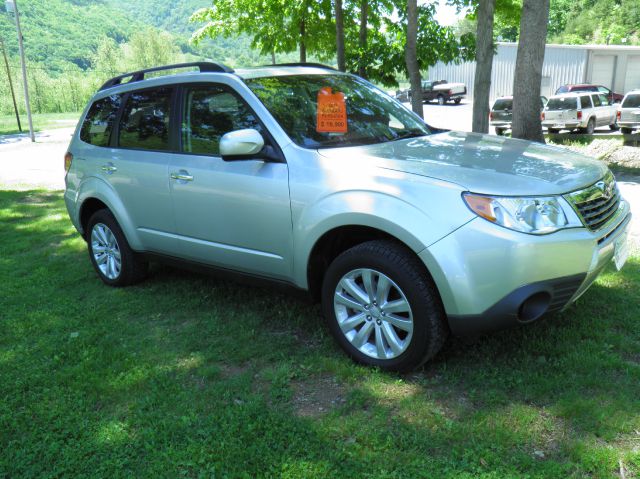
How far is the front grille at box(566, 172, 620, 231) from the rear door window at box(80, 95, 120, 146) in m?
3.82

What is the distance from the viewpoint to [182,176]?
4.50 m

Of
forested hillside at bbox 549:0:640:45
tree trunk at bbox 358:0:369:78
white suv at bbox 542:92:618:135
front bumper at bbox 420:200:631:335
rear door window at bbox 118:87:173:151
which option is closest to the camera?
front bumper at bbox 420:200:631:335

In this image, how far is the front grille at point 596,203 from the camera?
3.34 metres

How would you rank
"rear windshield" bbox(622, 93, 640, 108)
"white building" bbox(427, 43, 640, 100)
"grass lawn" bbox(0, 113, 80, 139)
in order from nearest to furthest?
"rear windshield" bbox(622, 93, 640, 108) < "grass lawn" bbox(0, 113, 80, 139) < "white building" bbox(427, 43, 640, 100)

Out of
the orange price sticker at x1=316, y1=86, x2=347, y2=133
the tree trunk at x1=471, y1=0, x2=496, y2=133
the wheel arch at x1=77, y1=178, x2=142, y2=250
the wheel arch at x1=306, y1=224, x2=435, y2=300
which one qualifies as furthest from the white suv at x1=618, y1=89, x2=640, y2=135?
the wheel arch at x1=306, y1=224, x2=435, y2=300

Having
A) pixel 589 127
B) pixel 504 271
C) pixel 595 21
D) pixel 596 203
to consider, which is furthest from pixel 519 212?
pixel 595 21

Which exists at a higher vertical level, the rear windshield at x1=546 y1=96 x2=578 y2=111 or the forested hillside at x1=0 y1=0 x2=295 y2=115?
the forested hillside at x1=0 y1=0 x2=295 y2=115

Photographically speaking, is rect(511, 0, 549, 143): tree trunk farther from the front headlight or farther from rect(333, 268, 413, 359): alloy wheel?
rect(333, 268, 413, 359): alloy wheel

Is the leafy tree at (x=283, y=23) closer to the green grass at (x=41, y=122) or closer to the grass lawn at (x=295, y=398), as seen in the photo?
the grass lawn at (x=295, y=398)

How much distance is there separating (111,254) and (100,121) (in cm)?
119

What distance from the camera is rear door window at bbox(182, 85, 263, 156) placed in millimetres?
4249

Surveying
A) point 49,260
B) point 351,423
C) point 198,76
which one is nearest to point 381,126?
point 198,76

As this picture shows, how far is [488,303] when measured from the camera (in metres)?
3.17

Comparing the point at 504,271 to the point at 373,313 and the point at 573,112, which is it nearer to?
the point at 373,313
